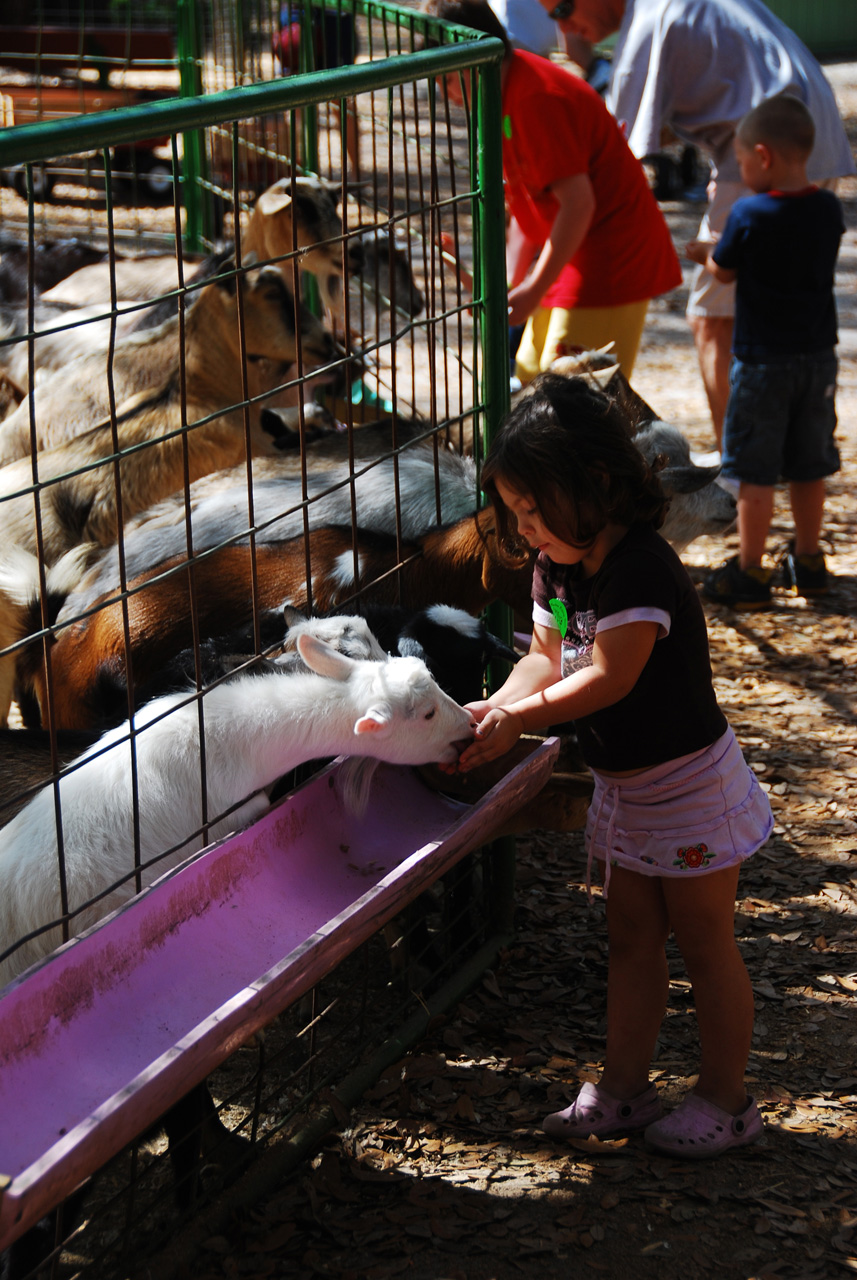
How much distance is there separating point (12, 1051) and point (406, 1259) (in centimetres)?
89

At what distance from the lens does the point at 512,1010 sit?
3.30 metres

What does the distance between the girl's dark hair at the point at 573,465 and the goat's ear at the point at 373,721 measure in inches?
21.7

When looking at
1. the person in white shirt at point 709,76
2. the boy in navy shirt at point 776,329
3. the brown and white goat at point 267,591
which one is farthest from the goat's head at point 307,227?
the brown and white goat at point 267,591

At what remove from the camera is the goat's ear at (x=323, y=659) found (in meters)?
2.75

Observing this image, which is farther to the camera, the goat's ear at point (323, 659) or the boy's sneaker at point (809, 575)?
the boy's sneaker at point (809, 575)

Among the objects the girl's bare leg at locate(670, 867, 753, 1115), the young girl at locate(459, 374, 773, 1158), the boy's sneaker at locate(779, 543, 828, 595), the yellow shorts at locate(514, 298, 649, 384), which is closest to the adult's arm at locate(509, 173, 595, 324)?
the yellow shorts at locate(514, 298, 649, 384)

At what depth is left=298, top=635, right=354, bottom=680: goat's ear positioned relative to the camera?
2746 mm

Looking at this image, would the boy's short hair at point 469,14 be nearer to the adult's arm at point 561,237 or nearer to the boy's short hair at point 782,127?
the adult's arm at point 561,237

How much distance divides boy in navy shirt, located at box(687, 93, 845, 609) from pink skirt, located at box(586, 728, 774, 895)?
3.02 metres

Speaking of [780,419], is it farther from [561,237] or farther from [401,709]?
[401,709]

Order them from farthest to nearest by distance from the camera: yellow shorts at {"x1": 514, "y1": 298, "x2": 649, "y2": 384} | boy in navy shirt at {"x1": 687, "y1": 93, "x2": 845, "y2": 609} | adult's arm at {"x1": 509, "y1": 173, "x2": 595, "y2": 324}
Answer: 1. yellow shorts at {"x1": 514, "y1": 298, "x2": 649, "y2": 384}
2. boy in navy shirt at {"x1": 687, "y1": 93, "x2": 845, "y2": 609}
3. adult's arm at {"x1": 509, "y1": 173, "x2": 595, "y2": 324}

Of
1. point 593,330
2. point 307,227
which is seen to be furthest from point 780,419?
point 307,227

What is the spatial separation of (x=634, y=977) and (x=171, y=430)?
98.9 inches

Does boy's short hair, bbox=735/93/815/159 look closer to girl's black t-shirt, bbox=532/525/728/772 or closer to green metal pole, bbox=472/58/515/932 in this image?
green metal pole, bbox=472/58/515/932
